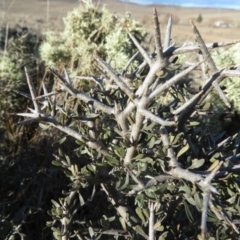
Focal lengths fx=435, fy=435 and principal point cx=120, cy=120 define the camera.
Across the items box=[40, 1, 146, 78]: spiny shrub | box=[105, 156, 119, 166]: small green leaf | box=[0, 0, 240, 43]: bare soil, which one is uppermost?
box=[105, 156, 119, 166]: small green leaf

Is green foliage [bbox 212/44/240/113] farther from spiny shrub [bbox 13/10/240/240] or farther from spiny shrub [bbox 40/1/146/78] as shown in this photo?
spiny shrub [bbox 13/10/240/240]

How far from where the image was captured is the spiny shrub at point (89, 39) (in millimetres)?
3387

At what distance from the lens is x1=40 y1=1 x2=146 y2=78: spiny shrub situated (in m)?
3.39

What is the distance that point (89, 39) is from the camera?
3580mm

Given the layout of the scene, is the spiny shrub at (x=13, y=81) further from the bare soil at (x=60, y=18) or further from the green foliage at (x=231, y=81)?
the green foliage at (x=231, y=81)

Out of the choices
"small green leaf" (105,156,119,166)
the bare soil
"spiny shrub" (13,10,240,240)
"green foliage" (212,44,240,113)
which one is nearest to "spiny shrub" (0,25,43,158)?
the bare soil

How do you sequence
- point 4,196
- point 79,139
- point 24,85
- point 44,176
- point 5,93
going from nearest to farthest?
point 79,139, point 4,196, point 44,176, point 5,93, point 24,85

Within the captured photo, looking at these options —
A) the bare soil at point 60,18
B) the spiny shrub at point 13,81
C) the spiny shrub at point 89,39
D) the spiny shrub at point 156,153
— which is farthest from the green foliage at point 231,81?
A: the spiny shrub at point 13,81

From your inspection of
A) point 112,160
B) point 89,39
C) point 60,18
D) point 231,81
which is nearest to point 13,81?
point 89,39

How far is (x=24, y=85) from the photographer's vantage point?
354 cm

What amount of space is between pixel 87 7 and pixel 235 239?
278cm

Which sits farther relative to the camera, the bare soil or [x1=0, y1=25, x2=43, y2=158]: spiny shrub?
the bare soil

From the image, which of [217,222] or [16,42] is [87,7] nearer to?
[16,42]

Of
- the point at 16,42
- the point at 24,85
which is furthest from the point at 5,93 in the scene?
the point at 16,42
